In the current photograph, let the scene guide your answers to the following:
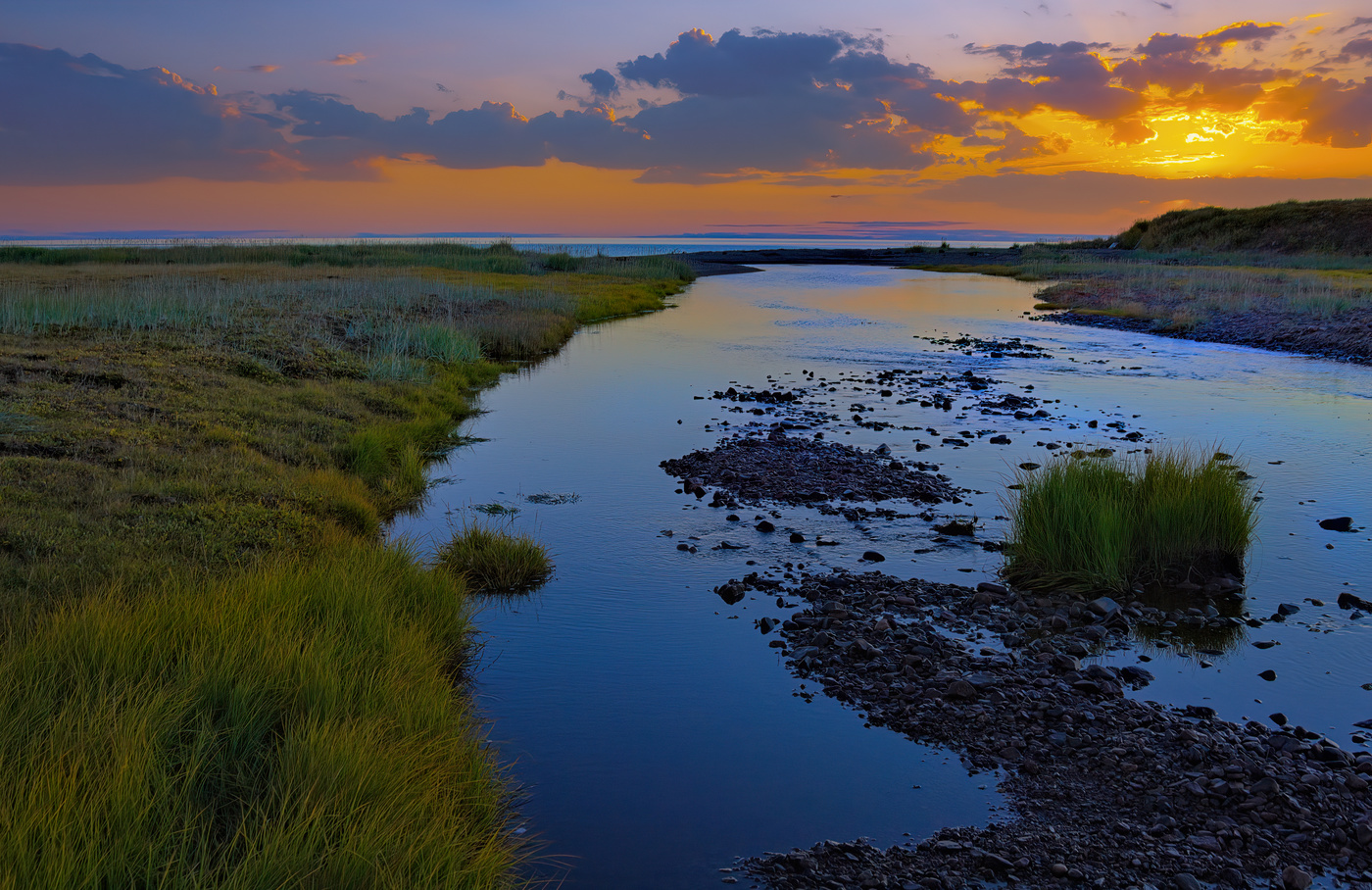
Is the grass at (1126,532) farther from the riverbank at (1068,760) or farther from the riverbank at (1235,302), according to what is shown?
the riverbank at (1235,302)

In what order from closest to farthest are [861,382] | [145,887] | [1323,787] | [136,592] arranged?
1. [145,887]
2. [1323,787]
3. [136,592]
4. [861,382]

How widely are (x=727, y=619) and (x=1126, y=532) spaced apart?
435 centimetres

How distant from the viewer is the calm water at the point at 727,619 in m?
5.50

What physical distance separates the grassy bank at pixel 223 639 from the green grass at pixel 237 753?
17mm

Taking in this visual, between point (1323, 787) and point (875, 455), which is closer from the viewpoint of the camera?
point (1323, 787)

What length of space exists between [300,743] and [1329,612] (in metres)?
9.10

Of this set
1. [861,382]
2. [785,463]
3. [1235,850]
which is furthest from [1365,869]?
[861,382]

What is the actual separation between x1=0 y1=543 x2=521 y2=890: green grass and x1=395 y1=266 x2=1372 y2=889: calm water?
0.77 metres

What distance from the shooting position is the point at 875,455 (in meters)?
14.5

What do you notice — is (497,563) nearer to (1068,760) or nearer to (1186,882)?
(1068,760)

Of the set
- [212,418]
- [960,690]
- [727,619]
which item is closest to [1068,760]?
[960,690]

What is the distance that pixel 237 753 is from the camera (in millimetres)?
4648

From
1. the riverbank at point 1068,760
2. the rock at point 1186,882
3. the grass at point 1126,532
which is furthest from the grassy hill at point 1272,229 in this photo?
the rock at point 1186,882

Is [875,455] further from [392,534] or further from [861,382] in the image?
[861,382]
